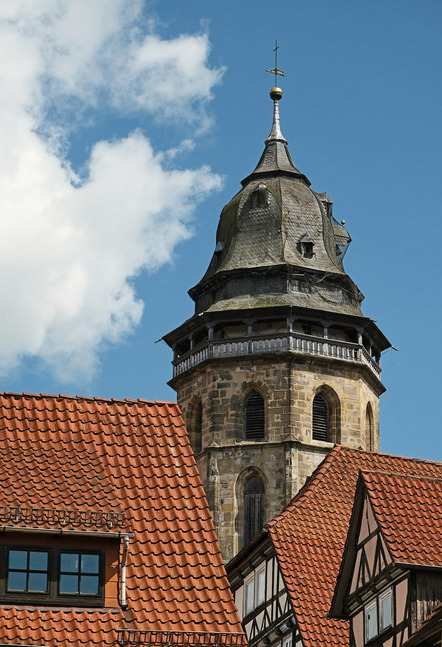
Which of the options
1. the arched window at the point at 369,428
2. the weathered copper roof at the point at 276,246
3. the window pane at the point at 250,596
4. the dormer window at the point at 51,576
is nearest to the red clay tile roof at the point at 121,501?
the dormer window at the point at 51,576

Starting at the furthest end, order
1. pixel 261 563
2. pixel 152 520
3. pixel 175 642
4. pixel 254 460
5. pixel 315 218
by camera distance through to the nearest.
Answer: pixel 315 218 < pixel 254 460 < pixel 261 563 < pixel 152 520 < pixel 175 642

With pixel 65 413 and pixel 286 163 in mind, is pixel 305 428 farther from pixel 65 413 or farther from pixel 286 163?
pixel 65 413

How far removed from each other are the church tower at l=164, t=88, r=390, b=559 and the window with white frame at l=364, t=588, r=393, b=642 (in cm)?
2690

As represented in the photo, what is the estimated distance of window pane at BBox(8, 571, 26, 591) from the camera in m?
17.9

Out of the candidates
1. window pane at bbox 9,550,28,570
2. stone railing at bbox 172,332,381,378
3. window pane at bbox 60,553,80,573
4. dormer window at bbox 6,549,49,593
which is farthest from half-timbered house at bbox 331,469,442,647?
stone railing at bbox 172,332,381,378

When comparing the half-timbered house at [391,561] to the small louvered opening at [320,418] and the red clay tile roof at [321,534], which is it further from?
the small louvered opening at [320,418]

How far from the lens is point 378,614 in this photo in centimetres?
2302

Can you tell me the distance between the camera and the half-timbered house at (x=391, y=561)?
71.1ft

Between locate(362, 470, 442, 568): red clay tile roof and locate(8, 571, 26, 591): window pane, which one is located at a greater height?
locate(362, 470, 442, 568): red clay tile roof

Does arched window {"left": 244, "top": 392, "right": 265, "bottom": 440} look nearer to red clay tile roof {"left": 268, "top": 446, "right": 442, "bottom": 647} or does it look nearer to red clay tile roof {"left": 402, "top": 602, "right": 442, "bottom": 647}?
red clay tile roof {"left": 268, "top": 446, "right": 442, "bottom": 647}

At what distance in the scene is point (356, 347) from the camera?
53.8 metres

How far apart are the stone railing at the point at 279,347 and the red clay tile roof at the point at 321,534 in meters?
18.8

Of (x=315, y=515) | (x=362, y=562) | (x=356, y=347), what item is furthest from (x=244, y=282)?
(x=362, y=562)

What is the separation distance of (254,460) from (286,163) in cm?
1233
